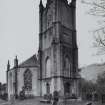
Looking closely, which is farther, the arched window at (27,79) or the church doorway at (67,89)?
the arched window at (27,79)

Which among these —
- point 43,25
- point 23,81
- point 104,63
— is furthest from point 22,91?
point 104,63

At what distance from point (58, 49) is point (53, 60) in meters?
2.36

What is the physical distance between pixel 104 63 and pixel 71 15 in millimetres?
36047

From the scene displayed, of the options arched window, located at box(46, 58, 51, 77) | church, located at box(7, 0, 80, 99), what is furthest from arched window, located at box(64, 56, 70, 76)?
arched window, located at box(46, 58, 51, 77)

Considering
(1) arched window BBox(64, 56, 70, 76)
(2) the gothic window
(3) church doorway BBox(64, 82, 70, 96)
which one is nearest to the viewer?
(3) church doorway BBox(64, 82, 70, 96)

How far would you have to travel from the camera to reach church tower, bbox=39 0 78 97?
121ft

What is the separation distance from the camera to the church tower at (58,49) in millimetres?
37031

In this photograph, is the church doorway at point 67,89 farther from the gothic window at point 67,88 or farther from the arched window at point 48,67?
the arched window at point 48,67

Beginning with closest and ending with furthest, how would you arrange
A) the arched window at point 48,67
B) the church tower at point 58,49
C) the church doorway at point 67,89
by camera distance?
the church tower at point 58,49 < the church doorway at point 67,89 < the arched window at point 48,67

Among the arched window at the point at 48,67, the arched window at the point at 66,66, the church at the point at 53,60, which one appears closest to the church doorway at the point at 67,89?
the church at the point at 53,60

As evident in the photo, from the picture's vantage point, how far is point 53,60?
37.2 m

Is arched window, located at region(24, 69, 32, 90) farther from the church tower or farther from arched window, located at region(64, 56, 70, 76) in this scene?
arched window, located at region(64, 56, 70, 76)

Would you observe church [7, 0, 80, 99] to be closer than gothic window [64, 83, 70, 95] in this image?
Yes

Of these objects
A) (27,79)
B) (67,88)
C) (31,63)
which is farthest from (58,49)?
(27,79)
